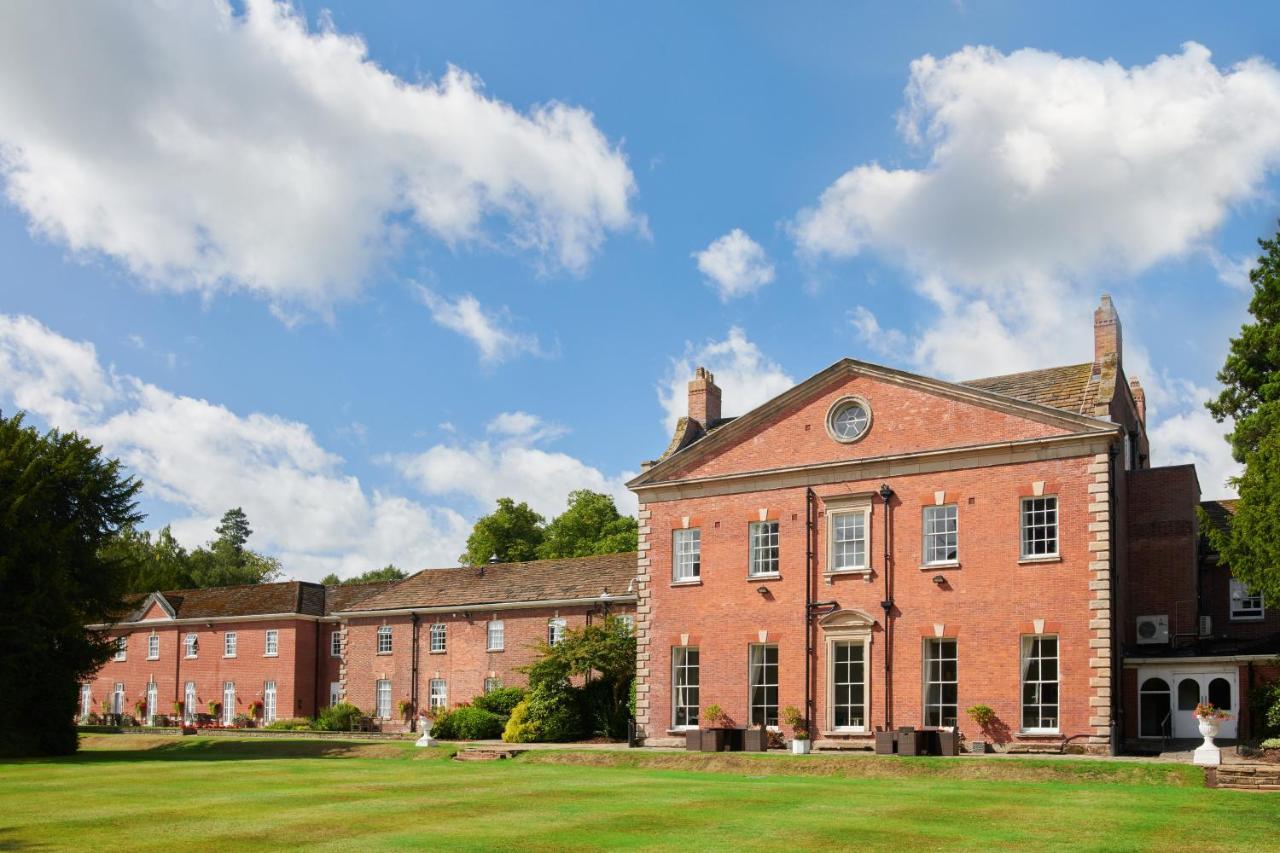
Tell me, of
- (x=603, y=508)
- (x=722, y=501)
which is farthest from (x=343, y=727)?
(x=603, y=508)

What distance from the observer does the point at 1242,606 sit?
3669cm

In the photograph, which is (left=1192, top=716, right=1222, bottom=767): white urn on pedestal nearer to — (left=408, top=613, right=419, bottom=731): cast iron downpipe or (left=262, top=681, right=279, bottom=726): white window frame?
(left=408, top=613, right=419, bottom=731): cast iron downpipe

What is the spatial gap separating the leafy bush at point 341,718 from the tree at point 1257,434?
3314 centimetres

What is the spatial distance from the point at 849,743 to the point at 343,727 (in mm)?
25248

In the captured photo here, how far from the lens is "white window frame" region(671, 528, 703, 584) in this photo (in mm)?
38000

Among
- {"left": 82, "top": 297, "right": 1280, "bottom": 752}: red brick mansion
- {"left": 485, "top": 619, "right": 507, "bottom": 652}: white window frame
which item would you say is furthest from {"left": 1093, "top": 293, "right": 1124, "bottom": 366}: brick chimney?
{"left": 485, "top": 619, "right": 507, "bottom": 652}: white window frame

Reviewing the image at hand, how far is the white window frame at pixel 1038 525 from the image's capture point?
31562 mm

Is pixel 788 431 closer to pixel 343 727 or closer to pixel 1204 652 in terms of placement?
pixel 1204 652

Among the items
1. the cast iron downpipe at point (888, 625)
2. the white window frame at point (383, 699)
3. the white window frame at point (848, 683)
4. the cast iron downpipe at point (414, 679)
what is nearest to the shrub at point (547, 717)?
the white window frame at point (848, 683)

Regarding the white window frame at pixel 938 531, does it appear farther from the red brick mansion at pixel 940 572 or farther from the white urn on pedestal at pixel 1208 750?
the white urn on pedestal at pixel 1208 750

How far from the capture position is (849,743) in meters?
33.8

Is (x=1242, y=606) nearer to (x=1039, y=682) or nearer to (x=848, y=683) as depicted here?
(x=1039, y=682)

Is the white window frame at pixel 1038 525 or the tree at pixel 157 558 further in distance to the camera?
the tree at pixel 157 558

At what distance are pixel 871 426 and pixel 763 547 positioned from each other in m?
4.74
